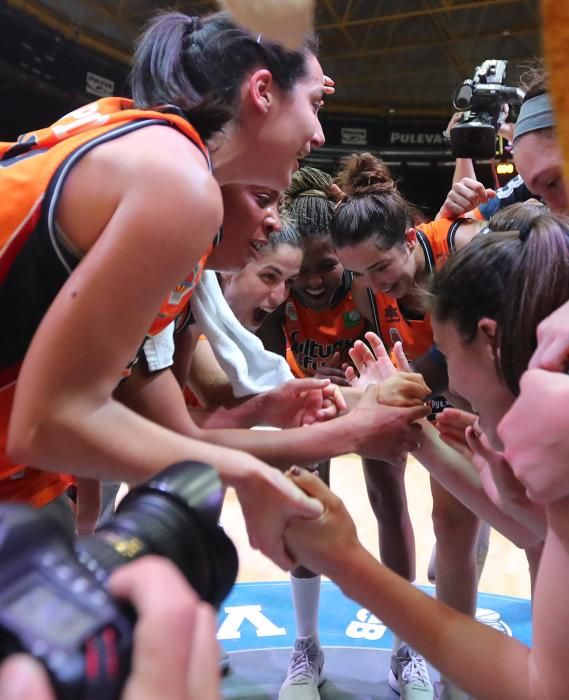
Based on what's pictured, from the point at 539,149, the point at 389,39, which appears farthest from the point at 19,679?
the point at 389,39

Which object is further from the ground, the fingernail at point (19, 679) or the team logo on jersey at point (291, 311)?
the fingernail at point (19, 679)

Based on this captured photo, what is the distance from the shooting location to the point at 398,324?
1895 millimetres

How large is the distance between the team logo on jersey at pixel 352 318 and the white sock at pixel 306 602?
2.25 ft

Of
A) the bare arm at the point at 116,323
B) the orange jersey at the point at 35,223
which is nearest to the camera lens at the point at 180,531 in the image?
the bare arm at the point at 116,323

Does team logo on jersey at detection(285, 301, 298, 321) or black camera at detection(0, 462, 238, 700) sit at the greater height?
black camera at detection(0, 462, 238, 700)

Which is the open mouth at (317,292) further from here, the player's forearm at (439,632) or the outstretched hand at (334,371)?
the player's forearm at (439,632)

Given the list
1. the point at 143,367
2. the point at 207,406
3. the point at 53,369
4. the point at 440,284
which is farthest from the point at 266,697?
the point at 53,369

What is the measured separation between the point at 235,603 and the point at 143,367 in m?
1.11

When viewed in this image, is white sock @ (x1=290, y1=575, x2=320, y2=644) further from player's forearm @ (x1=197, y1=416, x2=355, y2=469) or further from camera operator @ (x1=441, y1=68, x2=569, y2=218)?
camera operator @ (x1=441, y1=68, x2=569, y2=218)

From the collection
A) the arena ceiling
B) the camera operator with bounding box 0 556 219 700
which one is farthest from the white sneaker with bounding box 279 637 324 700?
the arena ceiling

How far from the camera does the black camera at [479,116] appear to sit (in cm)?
198

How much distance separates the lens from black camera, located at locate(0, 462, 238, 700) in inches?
10.7

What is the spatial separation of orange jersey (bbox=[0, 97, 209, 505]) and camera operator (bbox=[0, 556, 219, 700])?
18.5 inches

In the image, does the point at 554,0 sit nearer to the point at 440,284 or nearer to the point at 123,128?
the point at 123,128
